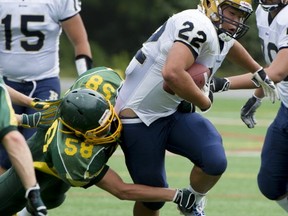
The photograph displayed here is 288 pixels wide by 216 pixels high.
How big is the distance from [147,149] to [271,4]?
4.60 feet

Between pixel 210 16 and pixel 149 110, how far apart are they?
710 millimetres

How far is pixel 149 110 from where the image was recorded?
645 centimetres

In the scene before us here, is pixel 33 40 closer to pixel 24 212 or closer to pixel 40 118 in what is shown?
pixel 40 118

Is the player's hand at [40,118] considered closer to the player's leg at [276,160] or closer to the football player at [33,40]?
the football player at [33,40]

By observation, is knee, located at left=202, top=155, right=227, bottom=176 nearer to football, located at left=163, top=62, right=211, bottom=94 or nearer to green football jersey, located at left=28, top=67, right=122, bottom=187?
football, located at left=163, top=62, right=211, bottom=94

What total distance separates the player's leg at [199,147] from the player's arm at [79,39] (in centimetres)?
163

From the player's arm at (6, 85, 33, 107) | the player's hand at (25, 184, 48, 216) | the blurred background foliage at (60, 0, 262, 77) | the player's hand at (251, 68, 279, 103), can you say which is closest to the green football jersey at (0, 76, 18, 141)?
the player's hand at (25, 184, 48, 216)

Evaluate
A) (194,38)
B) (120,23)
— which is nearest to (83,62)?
(194,38)

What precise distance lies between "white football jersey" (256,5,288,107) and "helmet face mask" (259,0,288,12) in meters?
0.05

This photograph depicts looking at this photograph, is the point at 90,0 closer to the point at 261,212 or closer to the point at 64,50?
the point at 64,50

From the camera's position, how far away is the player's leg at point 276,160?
7285mm

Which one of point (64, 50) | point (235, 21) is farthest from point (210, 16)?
point (64, 50)

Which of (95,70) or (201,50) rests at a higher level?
(201,50)

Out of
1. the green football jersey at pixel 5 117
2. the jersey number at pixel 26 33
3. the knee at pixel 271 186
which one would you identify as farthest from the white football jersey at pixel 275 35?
the green football jersey at pixel 5 117
